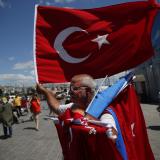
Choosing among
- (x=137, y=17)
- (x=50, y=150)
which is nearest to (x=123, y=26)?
(x=137, y=17)

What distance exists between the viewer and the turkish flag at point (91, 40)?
161 inches

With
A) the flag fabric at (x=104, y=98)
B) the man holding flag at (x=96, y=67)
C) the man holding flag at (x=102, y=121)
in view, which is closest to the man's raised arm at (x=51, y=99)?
the man holding flag at (x=96, y=67)

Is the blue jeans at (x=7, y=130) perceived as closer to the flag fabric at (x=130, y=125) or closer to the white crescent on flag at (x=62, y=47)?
the white crescent on flag at (x=62, y=47)

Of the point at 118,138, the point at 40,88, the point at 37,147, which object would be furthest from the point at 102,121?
the point at 37,147

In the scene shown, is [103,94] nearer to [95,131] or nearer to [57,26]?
[95,131]

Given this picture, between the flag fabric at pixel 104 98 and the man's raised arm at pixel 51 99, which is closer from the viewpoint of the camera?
the flag fabric at pixel 104 98

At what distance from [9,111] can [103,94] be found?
12.0m

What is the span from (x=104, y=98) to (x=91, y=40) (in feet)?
4.50

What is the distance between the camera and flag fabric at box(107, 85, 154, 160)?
3082 mm

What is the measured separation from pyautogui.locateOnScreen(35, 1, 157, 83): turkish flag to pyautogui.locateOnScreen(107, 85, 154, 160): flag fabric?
→ 0.73 m

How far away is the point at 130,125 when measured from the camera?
3.25m

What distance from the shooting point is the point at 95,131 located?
2846mm

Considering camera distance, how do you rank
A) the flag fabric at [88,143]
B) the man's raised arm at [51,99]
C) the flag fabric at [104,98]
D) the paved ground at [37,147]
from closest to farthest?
1. the flag fabric at [88,143]
2. the flag fabric at [104,98]
3. the man's raised arm at [51,99]
4. the paved ground at [37,147]

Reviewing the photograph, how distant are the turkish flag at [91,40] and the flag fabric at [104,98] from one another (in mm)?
754
